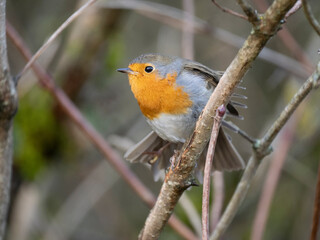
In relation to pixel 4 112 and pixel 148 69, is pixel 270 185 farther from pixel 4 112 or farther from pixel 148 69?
pixel 4 112

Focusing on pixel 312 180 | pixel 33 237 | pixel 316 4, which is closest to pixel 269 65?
pixel 316 4

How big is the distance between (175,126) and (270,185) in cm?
94

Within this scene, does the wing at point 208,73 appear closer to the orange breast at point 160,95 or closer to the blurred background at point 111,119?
the orange breast at point 160,95

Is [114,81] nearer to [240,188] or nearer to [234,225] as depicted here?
[234,225]

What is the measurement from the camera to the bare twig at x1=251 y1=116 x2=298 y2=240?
110 inches

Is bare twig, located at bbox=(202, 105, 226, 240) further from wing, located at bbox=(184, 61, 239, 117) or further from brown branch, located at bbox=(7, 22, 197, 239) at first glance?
brown branch, located at bbox=(7, 22, 197, 239)

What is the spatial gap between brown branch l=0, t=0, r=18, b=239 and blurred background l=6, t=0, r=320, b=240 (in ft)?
4.23

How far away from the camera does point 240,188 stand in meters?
2.17

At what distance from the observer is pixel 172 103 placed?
258cm

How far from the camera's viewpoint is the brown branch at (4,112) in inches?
A: 78.9

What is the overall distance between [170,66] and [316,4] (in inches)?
112

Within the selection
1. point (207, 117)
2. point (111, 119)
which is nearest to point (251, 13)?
point (207, 117)

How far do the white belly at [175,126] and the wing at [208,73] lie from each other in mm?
236

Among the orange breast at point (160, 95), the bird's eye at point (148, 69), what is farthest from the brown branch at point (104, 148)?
the bird's eye at point (148, 69)
